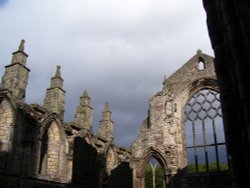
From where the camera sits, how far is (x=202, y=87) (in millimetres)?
15125

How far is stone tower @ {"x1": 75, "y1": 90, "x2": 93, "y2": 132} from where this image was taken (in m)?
15.7

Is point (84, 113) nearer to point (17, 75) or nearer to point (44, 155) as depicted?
point (44, 155)

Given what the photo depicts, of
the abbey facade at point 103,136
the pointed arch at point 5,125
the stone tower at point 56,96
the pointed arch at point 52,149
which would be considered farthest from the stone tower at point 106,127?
the pointed arch at point 5,125

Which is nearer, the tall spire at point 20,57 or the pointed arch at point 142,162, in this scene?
the tall spire at point 20,57

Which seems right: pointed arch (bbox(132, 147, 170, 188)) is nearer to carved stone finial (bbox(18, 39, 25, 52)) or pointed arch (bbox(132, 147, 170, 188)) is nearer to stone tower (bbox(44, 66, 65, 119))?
stone tower (bbox(44, 66, 65, 119))

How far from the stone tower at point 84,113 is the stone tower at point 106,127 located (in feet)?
4.36

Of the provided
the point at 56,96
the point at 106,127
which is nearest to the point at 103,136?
the point at 106,127

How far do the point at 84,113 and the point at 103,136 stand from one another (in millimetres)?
1977

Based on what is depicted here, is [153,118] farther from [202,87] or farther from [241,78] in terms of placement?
[241,78]

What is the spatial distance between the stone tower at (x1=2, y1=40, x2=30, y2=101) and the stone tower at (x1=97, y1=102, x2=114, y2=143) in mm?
5913

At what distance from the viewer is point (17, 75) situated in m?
12.3

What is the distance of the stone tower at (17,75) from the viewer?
11992mm

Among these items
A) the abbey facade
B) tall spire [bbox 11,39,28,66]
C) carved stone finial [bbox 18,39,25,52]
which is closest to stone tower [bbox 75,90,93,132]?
the abbey facade

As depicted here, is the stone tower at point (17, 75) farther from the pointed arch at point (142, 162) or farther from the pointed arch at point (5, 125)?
the pointed arch at point (142, 162)
